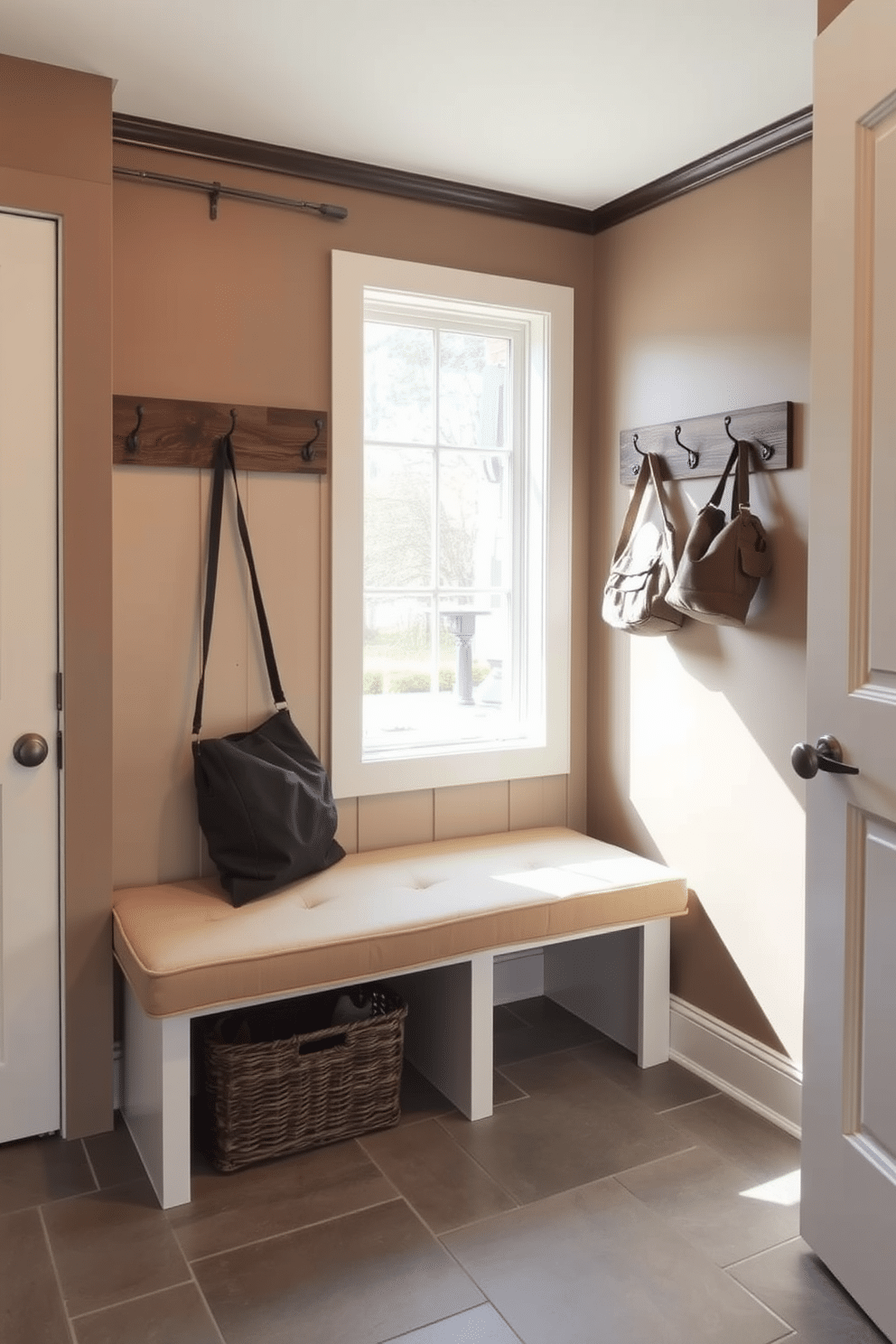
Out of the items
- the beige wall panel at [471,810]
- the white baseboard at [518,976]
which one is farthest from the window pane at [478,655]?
the white baseboard at [518,976]

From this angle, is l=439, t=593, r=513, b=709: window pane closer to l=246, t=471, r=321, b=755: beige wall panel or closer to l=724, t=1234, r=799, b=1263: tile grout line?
l=246, t=471, r=321, b=755: beige wall panel

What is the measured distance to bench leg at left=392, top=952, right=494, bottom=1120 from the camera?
2.55 m

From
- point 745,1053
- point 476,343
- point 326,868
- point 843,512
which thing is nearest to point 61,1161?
point 326,868

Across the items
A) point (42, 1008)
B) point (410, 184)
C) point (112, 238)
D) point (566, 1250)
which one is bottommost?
point (566, 1250)

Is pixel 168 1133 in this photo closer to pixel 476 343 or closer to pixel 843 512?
pixel 843 512

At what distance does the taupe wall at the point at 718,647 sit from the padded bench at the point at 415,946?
0.16 m

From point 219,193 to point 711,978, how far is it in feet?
7.58

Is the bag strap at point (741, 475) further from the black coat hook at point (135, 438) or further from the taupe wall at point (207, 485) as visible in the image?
the black coat hook at point (135, 438)

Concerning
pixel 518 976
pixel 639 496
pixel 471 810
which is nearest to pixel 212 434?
pixel 639 496

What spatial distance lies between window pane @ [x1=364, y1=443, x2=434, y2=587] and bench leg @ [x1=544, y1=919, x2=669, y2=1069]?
111 centimetres

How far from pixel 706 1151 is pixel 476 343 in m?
2.18

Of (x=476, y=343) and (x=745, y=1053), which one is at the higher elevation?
(x=476, y=343)

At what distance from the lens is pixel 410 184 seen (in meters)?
2.86

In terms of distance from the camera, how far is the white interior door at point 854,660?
1.75 m
